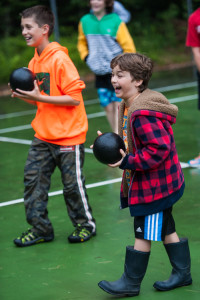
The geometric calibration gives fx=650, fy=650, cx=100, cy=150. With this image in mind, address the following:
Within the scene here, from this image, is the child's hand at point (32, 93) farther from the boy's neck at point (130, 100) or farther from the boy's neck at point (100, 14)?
the boy's neck at point (100, 14)

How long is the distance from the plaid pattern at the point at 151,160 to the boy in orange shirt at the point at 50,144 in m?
1.30

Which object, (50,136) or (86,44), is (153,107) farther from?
(86,44)

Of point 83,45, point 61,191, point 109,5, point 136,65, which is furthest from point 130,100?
point 83,45

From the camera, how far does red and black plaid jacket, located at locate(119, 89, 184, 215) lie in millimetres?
4137

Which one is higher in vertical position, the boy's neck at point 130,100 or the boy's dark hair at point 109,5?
the boy's neck at point 130,100

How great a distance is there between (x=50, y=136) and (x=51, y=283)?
137cm

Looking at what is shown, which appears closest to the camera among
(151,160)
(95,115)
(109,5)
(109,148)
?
(151,160)

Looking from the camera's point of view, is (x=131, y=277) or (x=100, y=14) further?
(x=100, y=14)

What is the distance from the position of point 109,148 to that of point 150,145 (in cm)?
28

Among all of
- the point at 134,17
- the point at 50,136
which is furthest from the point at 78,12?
the point at 50,136

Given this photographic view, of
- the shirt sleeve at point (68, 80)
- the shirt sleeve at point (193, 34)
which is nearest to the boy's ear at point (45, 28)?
the shirt sleeve at point (68, 80)

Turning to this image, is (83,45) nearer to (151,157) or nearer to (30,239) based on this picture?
(30,239)

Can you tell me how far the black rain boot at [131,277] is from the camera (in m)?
4.29

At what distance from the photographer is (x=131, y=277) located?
4320 millimetres
